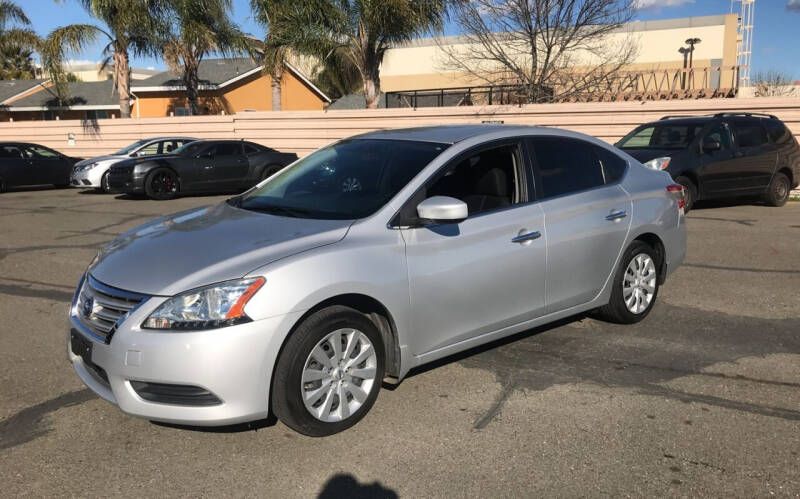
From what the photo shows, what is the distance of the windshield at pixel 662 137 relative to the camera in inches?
471

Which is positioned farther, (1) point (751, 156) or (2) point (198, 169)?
(2) point (198, 169)

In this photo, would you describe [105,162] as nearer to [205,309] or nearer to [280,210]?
[280,210]

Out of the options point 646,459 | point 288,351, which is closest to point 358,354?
point 288,351

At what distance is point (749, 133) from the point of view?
1238 cm

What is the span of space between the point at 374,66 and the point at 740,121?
1280 cm

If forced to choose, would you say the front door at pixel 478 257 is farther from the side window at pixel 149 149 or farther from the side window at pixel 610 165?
the side window at pixel 149 149

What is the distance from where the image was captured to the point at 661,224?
5930 mm

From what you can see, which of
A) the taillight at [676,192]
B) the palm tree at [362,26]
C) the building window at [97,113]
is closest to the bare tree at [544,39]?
the palm tree at [362,26]

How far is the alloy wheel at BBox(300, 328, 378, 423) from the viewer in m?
3.76

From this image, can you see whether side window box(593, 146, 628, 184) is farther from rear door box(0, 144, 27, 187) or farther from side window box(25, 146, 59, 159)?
side window box(25, 146, 59, 159)

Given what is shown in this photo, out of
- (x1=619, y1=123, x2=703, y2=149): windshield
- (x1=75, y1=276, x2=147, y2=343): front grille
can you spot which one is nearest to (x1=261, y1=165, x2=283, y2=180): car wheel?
(x1=619, y1=123, x2=703, y2=149): windshield

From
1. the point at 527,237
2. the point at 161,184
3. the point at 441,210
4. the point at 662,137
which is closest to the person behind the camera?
the point at 441,210

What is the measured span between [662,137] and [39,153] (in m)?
15.8

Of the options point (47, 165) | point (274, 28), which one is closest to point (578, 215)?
point (47, 165)
